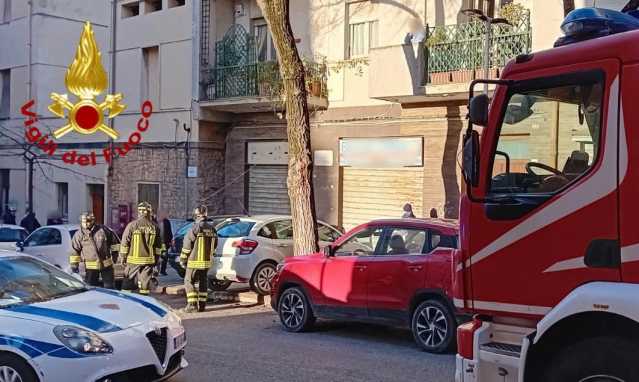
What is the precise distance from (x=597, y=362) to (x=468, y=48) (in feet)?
39.5

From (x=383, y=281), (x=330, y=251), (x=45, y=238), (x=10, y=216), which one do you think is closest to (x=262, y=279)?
(x=330, y=251)

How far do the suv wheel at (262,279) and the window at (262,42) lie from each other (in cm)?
822

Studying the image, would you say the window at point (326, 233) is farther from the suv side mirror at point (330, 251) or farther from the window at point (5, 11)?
the window at point (5, 11)

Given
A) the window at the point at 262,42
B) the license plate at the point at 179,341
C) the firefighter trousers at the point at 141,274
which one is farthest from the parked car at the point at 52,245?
the license plate at the point at 179,341

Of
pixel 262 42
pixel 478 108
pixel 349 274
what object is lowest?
pixel 349 274

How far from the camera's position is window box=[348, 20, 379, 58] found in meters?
18.0

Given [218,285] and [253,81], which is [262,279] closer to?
[218,285]

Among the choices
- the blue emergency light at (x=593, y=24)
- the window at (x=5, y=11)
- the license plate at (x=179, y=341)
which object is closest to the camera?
the blue emergency light at (x=593, y=24)

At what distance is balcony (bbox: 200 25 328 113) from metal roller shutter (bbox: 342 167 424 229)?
6.89 feet

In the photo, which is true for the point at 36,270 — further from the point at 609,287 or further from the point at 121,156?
the point at 121,156

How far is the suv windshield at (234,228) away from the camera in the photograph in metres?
13.6

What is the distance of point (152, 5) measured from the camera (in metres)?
23.3

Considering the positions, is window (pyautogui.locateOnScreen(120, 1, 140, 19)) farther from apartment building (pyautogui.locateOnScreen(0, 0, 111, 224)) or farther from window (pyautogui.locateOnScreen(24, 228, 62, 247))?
window (pyautogui.locateOnScreen(24, 228, 62, 247))

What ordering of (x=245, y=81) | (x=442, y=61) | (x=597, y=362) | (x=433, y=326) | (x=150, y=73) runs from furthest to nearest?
(x=150, y=73)
(x=245, y=81)
(x=442, y=61)
(x=433, y=326)
(x=597, y=362)
